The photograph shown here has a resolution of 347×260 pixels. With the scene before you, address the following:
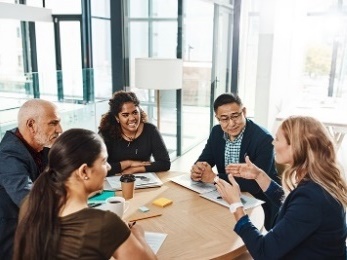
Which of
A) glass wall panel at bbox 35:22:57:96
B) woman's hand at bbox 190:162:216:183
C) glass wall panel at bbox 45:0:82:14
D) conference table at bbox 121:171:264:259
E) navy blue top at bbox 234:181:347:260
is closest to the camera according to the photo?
navy blue top at bbox 234:181:347:260

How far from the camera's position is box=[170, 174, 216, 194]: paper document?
2021 millimetres

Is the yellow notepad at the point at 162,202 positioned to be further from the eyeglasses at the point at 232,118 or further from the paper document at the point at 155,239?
the eyeglasses at the point at 232,118

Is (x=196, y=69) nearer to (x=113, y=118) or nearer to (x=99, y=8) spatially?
(x=99, y=8)

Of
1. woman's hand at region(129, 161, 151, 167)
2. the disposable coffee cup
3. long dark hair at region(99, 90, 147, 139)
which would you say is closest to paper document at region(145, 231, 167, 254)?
the disposable coffee cup

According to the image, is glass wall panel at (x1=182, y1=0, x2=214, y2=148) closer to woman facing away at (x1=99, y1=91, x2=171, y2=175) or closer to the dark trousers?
woman facing away at (x1=99, y1=91, x2=171, y2=175)

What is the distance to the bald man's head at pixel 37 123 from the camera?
1.67m

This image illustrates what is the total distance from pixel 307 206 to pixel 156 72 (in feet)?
7.67

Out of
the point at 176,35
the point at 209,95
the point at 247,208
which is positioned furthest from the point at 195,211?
the point at 209,95

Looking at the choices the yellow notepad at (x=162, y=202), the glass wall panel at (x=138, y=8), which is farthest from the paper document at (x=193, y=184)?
the glass wall panel at (x=138, y=8)

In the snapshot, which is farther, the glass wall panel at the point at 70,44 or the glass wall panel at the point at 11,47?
the glass wall panel at the point at 70,44

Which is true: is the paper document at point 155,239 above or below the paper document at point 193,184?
below

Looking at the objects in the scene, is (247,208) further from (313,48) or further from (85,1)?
(313,48)

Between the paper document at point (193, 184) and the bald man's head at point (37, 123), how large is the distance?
766mm

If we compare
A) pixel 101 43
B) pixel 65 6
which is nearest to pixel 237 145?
pixel 101 43
